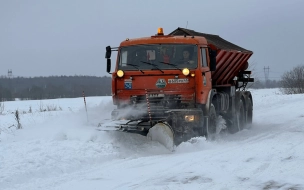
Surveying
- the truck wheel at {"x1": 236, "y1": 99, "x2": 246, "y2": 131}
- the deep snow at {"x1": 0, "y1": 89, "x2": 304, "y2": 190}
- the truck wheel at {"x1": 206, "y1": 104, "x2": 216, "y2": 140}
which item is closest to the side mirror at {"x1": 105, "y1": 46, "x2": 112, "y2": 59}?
the deep snow at {"x1": 0, "y1": 89, "x2": 304, "y2": 190}

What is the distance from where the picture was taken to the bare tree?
50.1m

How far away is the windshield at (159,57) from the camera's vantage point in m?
10.1

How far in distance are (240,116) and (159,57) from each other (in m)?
5.23

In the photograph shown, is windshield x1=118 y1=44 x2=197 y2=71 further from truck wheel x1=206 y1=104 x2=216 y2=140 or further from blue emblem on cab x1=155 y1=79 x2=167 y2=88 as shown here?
truck wheel x1=206 y1=104 x2=216 y2=140

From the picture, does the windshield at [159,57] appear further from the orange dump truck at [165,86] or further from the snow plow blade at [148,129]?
the snow plow blade at [148,129]

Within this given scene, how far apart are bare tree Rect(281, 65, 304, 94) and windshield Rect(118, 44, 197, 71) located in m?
41.5

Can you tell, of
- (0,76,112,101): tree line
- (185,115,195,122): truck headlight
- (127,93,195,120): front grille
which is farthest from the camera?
(0,76,112,101): tree line

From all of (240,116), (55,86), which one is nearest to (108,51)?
(240,116)

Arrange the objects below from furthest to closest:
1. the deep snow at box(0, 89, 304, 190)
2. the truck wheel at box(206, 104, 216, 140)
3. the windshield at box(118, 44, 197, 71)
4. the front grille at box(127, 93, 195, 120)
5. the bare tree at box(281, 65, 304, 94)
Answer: the bare tree at box(281, 65, 304, 94)
the truck wheel at box(206, 104, 216, 140)
the windshield at box(118, 44, 197, 71)
the front grille at box(127, 93, 195, 120)
the deep snow at box(0, 89, 304, 190)

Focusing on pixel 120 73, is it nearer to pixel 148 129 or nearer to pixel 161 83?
pixel 161 83

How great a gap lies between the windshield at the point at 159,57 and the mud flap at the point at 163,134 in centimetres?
165

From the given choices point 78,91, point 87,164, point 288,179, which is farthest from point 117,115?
point 78,91

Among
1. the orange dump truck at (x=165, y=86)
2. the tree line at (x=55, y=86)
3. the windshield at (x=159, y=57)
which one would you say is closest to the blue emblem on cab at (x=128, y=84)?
the orange dump truck at (x=165, y=86)

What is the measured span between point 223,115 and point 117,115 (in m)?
4.27
